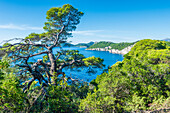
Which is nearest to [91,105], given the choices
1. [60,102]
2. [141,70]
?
[60,102]

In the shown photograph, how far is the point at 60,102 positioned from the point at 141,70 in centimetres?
544

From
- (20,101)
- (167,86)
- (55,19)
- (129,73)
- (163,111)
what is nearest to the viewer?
(20,101)

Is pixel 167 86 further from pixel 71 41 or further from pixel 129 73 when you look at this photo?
pixel 71 41

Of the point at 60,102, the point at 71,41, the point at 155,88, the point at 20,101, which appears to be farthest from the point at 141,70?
the point at 71,41

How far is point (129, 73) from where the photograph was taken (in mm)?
7750

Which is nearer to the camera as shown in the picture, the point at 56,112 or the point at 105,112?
the point at 56,112

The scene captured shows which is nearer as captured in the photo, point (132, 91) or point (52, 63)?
point (132, 91)

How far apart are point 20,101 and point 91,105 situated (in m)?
3.08

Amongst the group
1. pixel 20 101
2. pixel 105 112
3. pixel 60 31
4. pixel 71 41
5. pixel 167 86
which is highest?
pixel 60 31

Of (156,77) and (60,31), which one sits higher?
(60,31)

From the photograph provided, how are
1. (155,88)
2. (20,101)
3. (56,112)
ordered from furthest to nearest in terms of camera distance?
(155,88), (56,112), (20,101)

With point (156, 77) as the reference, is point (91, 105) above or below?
below

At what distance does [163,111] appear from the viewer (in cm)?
485

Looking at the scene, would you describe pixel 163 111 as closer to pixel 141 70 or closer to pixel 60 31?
pixel 141 70
